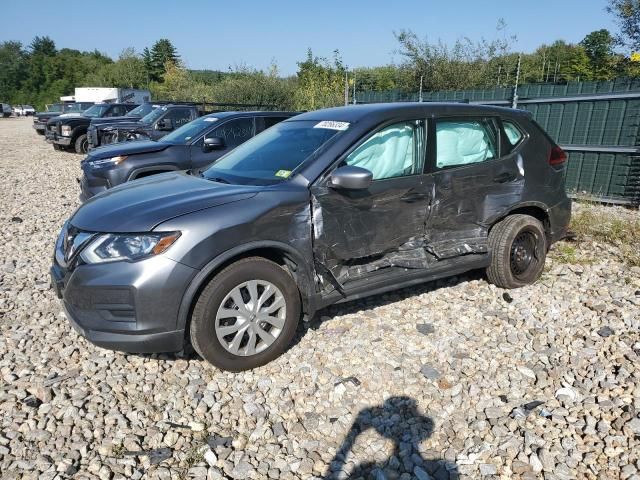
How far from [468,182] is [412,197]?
24.9 inches

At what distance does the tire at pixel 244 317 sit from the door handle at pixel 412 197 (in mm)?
1135

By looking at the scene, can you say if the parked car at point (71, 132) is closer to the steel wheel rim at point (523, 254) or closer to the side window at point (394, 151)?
the side window at point (394, 151)

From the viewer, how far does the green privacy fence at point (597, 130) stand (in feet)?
25.7

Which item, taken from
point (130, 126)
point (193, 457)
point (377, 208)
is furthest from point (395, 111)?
point (130, 126)

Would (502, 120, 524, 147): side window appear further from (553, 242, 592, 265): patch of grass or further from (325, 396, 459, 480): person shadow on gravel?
(325, 396, 459, 480): person shadow on gravel

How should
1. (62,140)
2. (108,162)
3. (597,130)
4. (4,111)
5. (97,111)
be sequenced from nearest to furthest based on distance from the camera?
(108,162), (597,130), (62,140), (97,111), (4,111)

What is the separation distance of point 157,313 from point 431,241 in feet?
7.26

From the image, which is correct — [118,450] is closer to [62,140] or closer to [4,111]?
[62,140]

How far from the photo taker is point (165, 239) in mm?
2842

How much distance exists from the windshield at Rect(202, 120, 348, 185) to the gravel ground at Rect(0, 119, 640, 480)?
1308 millimetres

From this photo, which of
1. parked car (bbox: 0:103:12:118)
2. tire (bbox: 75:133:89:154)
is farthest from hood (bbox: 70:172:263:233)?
parked car (bbox: 0:103:12:118)

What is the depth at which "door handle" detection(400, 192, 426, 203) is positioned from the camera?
3676 millimetres

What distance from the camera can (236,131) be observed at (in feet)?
25.9

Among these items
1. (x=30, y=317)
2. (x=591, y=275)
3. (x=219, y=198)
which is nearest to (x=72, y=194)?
(x=30, y=317)
